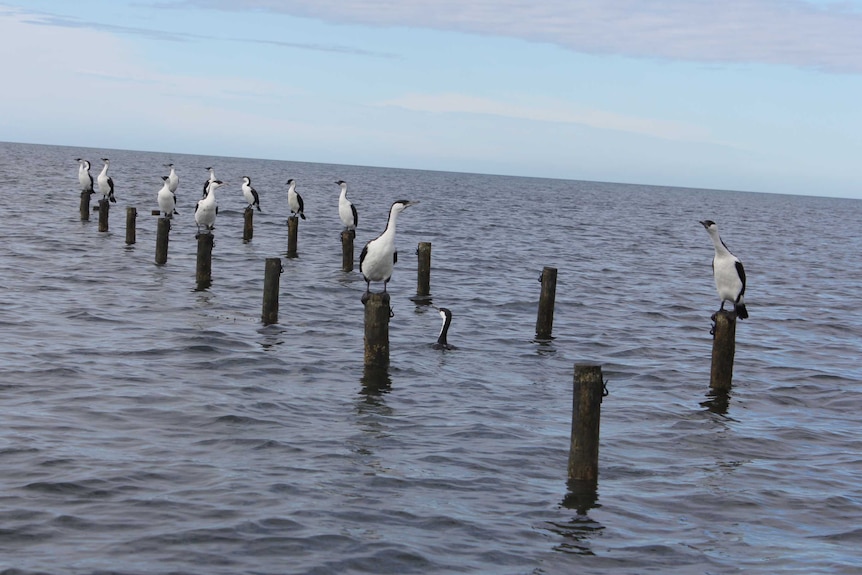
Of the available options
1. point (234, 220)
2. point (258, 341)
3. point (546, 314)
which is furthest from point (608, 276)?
point (234, 220)

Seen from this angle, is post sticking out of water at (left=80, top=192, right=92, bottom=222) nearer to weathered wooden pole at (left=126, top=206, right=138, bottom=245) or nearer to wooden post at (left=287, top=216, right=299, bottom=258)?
weathered wooden pole at (left=126, top=206, right=138, bottom=245)

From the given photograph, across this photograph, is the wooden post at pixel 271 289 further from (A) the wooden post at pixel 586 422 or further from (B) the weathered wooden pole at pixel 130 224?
(B) the weathered wooden pole at pixel 130 224

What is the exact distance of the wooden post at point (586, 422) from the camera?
10.2 m

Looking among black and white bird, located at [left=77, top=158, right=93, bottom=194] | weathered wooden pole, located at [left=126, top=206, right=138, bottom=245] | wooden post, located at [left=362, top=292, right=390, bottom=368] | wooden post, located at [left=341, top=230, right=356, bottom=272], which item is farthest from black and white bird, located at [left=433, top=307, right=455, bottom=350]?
black and white bird, located at [left=77, top=158, right=93, bottom=194]

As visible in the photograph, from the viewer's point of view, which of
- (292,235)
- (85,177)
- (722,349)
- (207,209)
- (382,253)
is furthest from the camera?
(85,177)

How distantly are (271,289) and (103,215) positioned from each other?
52.4 feet

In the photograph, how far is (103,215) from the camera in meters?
32.2

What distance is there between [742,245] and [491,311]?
33.0 m

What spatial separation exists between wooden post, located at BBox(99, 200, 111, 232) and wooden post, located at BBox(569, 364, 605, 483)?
24735 millimetres

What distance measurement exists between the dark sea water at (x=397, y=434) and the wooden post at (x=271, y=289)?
30cm

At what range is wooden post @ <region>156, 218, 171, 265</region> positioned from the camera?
2469cm

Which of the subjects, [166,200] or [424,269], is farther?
[166,200]

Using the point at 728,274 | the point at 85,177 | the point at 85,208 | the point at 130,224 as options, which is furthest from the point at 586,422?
the point at 85,177

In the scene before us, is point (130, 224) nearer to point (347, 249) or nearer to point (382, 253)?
point (347, 249)
